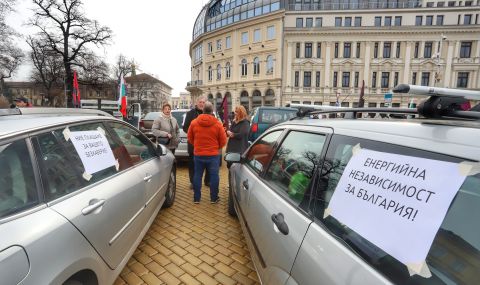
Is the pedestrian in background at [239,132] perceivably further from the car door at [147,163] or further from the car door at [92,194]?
the car door at [92,194]

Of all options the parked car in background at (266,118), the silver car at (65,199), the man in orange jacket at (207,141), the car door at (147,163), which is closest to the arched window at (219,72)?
the parked car in background at (266,118)

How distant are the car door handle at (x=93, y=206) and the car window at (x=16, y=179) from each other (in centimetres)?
28

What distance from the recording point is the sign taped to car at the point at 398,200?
2.76ft

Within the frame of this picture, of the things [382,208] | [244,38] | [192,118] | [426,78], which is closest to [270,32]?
[244,38]

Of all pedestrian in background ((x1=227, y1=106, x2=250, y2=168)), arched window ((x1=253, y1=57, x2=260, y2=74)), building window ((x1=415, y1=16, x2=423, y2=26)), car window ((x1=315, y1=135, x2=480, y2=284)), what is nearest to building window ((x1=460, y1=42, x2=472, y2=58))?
building window ((x1=415, y1=16, x2=423, y2=26))

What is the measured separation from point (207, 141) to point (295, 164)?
2.45 meters

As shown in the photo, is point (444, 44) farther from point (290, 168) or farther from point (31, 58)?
point (31, 58)

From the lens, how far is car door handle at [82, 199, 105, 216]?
161 centimetres

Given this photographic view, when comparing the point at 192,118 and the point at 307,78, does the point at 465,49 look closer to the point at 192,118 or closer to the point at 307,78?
the point at 307,78

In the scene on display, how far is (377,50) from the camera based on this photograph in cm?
3547

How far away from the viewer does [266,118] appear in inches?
328

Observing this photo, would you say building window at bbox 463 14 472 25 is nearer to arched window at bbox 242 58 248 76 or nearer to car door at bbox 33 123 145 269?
arched window at bbox 242 58 248 76

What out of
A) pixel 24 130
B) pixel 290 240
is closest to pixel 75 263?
pixel 24 130

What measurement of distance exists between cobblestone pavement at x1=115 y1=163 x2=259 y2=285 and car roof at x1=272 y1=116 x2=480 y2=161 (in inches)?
73.7
